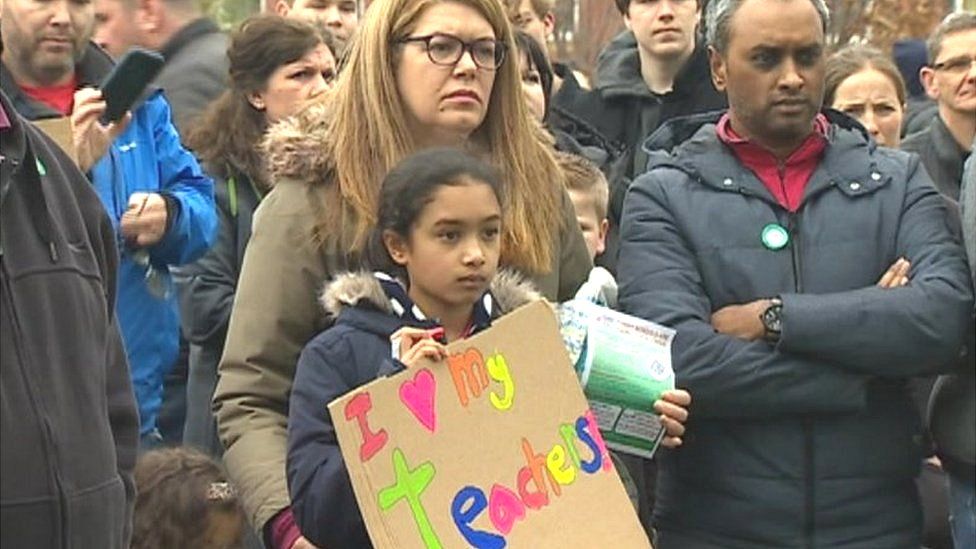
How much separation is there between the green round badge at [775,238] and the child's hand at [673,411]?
0.46 meters

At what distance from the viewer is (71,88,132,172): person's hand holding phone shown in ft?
18.4

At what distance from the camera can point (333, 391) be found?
4.29 m

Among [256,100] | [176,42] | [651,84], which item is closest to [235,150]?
[256,100]

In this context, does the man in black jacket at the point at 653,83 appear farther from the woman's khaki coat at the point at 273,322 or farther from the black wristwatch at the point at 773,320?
the woman's khaki coat at the point at 273,322

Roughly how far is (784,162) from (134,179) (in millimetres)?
1923

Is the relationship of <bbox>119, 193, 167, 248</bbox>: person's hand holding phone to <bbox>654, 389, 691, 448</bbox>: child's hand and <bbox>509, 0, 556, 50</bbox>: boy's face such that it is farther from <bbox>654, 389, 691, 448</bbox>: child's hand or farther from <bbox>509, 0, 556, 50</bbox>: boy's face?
<bbox>509, 0, 556, 50</bbox>: boy's face

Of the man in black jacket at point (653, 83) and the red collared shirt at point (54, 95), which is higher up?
the red collared shirt at point (54, 95)

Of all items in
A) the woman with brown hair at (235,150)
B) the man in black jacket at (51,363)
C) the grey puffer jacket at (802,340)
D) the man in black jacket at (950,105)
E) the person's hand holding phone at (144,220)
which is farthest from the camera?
the man in black jacket at (950,105)

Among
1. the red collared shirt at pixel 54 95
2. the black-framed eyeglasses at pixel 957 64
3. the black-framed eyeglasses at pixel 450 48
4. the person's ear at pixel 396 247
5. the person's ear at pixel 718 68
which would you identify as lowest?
the black-framed eyeglasses at pixel 957 64

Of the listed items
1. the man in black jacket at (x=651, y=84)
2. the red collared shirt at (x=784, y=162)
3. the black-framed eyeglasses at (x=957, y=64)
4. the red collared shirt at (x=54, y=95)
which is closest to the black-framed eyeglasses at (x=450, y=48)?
the red collared shirt at (x=784, y=162)

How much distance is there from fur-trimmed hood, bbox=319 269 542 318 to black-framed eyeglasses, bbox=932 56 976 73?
152 inches

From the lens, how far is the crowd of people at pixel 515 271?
4.35 meters

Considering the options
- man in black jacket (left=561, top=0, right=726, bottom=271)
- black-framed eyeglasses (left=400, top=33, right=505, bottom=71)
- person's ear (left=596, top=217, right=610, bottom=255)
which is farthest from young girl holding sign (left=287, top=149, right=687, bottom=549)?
man in black jacket (left=561, top=0, right=726, bottom=271)

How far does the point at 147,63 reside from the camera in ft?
18.6
